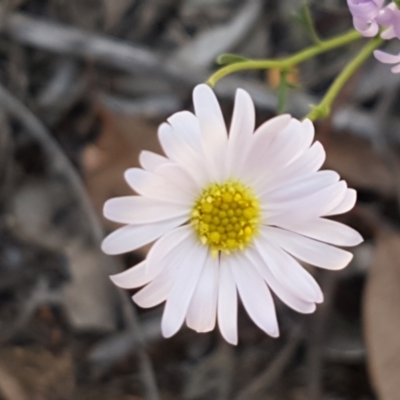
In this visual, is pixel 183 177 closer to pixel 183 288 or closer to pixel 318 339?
pixel 183 288


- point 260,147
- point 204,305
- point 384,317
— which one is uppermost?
point 260,147

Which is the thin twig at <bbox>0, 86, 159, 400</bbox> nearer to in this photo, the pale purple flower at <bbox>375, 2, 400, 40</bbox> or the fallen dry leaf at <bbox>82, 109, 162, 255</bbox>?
the fallen dry leaf at <bbox>82, 109, 162, 255</bbox>

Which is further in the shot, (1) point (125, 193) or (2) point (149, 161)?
(1) point (125, 193)

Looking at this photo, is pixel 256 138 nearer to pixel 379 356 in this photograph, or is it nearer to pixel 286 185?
pixel 286 185

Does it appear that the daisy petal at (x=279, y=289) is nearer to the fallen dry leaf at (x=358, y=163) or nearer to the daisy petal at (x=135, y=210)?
the daisy petal at (x=135, y=210)

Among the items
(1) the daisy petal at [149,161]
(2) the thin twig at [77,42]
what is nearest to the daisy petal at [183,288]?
(1) the daisy petal at [149,161]

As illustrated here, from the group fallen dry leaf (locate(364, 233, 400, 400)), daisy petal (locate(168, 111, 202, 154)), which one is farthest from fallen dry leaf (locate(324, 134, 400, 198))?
daisy petal (locate(168, 111, 202, 154))

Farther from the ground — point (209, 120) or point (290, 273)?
point (209, 120)

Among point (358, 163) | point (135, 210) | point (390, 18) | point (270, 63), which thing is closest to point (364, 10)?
point (390, 18)
